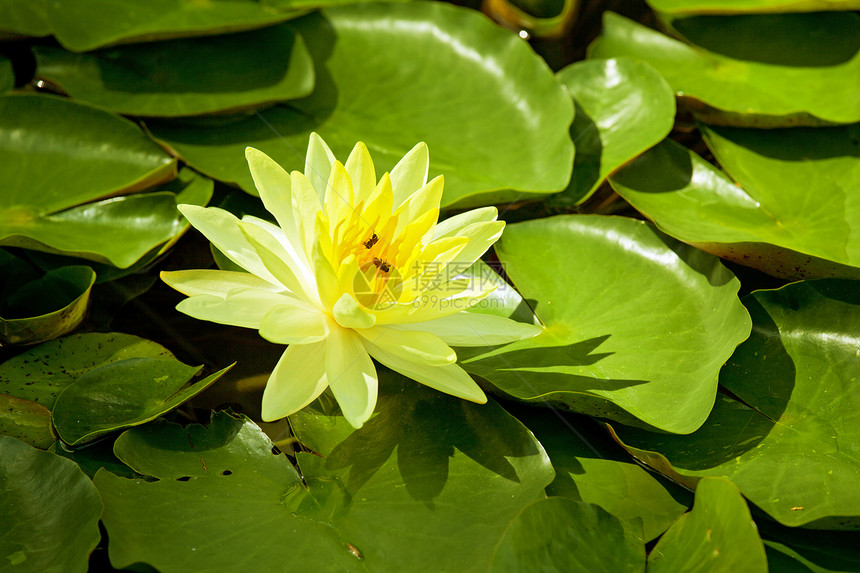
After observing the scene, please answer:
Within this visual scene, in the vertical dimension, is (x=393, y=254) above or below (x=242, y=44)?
below

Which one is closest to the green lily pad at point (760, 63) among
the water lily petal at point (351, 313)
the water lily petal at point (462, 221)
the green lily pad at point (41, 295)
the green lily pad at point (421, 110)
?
the green lily pad at point (421, 110)

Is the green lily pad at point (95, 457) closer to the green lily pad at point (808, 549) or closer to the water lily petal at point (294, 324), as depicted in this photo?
the water lily petal at point (294, 324)

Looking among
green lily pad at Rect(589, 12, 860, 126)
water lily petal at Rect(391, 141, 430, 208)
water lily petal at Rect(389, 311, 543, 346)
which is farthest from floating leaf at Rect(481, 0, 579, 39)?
water lily petal at Rect(389, 311, 543, 346)

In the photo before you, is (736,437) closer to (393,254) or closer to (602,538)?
(602,538)

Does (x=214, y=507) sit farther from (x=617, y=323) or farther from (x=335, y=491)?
(x=617, y=323)

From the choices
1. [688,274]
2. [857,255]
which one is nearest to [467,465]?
[688,274]

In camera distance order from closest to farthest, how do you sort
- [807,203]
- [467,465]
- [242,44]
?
[467,465], [807,203], [242,44]
